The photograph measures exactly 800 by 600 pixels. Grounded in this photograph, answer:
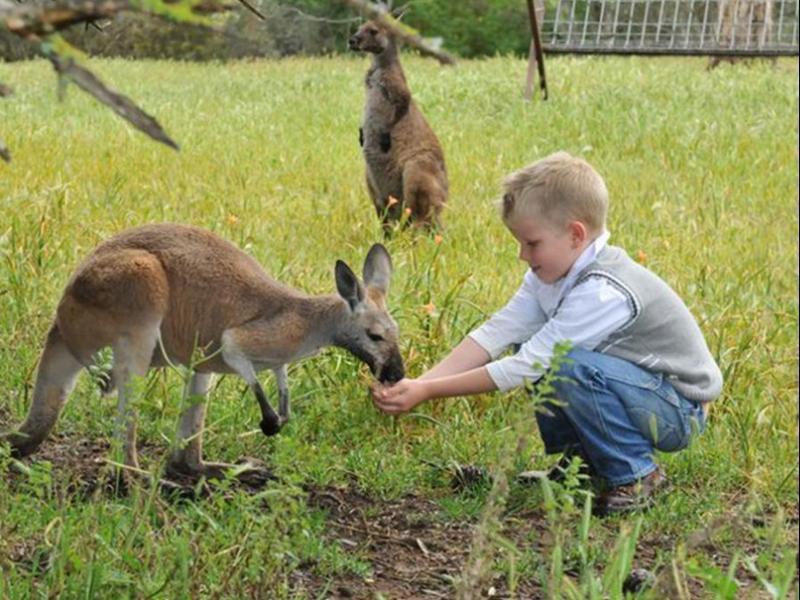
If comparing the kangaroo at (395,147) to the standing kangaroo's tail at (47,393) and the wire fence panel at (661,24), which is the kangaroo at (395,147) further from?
the wire fence panel at (661,24)

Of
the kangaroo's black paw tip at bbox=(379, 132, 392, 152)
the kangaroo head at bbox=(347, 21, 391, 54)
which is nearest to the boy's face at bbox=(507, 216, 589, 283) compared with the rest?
the kangaroo's black paw tip at bbox=(379, 132, 392, 152)

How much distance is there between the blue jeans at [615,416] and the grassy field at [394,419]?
0.47ft

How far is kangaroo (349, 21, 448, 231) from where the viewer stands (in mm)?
9438

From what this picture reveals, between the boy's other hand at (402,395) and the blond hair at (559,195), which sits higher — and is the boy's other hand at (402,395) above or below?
below

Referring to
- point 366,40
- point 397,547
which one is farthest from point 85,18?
point 366,40

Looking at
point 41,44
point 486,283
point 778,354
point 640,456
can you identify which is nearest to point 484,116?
point 486,283

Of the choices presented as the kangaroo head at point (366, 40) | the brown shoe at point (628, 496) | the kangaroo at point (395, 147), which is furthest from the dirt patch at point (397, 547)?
the kangaroo head at point (366, 40)

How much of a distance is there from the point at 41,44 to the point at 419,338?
12.2 feet

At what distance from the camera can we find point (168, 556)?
3.86 m

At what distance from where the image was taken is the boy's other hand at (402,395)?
15.6 feet

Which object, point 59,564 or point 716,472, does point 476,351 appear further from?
point 59,564

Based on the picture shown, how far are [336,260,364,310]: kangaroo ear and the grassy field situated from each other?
0.49m

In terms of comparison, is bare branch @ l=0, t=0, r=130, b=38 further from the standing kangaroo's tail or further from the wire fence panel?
the wire fence panel

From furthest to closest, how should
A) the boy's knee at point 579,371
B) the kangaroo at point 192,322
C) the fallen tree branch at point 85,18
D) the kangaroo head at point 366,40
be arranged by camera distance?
the kangaroo head at point 366,40 < the boy's knee at point 579,371 < the kangaroo at point 192,322 < the fallen tree branch at point 85,18
